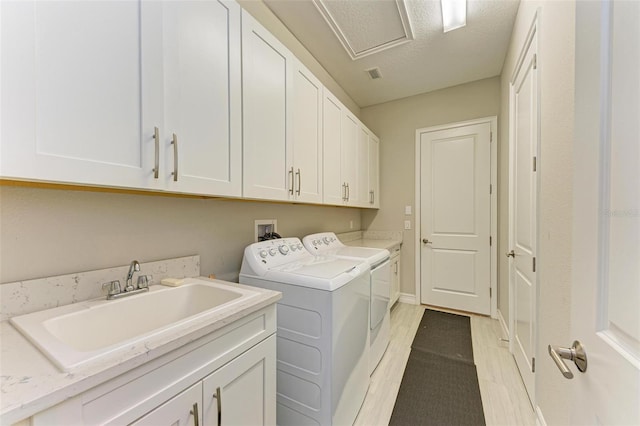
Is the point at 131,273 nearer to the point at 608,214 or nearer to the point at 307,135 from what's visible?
the point at 307,135

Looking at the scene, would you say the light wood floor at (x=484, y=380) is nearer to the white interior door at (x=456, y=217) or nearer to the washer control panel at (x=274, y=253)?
the white interior door at (x=456, y=217)

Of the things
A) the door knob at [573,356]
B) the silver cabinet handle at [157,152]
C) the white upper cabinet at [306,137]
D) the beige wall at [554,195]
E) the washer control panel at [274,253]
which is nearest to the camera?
the door knob at [573,356]

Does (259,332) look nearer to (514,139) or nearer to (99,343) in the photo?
(99,343)

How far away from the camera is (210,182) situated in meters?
1.13

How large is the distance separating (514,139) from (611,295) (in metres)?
2.09

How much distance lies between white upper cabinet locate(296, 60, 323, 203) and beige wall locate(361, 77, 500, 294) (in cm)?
177

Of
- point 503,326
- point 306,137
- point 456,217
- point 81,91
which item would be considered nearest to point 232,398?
point 81,91

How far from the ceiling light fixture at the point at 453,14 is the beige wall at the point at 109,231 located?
2.12 m

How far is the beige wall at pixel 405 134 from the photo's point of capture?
9.91 ft

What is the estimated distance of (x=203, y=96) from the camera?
42.9 inches

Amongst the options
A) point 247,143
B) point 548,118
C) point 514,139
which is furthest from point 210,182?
point 514,139

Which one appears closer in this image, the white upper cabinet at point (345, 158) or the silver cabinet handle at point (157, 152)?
the silver cabinet handle at point (157, 152)

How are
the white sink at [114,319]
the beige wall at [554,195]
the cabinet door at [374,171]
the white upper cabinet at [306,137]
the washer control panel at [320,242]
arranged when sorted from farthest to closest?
Result: the cabinet door at [374,171], the washer control panel at [320,242], the white upper cabinet at [306,137], the beige wall at [554,195], the white sink at [114,319]

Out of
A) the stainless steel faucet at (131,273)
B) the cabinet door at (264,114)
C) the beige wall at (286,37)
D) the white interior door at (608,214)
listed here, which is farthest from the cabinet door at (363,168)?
the white interior door at (608,214)
